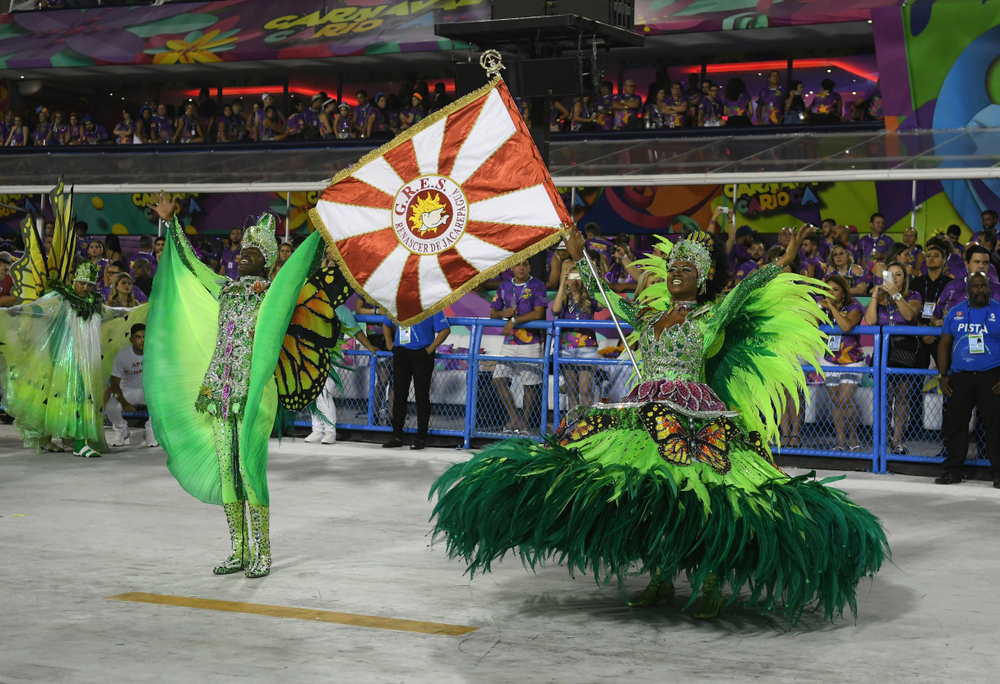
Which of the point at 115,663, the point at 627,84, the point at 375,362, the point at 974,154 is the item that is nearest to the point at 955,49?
the point at 974,154

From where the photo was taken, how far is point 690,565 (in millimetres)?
5141

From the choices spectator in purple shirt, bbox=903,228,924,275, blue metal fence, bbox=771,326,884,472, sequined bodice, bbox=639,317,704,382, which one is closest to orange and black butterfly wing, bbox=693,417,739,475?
sequined bodice, bbox=639,317,704,382

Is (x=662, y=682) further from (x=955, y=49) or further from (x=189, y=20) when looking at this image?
(x=189, y=20)

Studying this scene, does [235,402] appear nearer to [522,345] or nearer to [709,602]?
[709,602]

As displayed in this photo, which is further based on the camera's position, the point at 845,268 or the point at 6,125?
the point at 6,125

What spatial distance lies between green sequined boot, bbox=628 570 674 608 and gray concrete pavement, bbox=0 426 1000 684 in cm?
12

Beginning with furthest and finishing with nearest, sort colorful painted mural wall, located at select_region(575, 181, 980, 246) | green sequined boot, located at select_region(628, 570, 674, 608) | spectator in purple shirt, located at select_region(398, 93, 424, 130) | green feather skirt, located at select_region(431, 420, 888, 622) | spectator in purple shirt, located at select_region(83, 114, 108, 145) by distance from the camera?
spectator in purple shirt, located at select_region(83, 114, 108, 145) < spectator in purple shirt, located at select_region(398, 93, 424, 130) < colorful painted mural wall, located at select_region(575, 181, 980, 246) < green sequined boot, located at select_region(628, 570, 674, 608) < green feather skirt, located at select_region(431, 420, 888, 622)

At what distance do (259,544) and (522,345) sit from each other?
18.2 ft

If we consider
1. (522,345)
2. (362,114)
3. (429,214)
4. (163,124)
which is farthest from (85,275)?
(163,124)

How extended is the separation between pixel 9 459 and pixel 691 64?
44.0 feet

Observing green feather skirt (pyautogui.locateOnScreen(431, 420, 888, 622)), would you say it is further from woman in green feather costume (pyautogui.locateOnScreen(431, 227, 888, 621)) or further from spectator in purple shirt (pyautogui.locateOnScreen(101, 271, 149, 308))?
spectator in purple shirt (pyautogui.locateOnScreen(101, 271, 149, 308))

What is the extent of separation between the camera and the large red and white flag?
617 cm

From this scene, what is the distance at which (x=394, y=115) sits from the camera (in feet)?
63.0

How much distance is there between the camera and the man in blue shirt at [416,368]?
37.2ft
